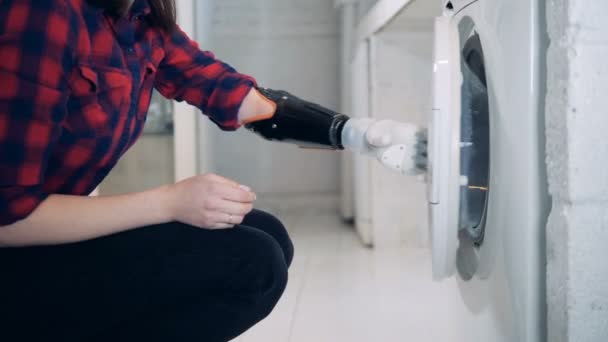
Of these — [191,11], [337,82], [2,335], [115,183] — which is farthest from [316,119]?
[337,82]

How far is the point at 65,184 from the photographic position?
0.65 m

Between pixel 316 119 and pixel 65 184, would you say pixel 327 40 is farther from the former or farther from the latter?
pixel 65 184

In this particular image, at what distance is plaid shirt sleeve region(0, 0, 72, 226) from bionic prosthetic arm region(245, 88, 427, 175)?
45 cm

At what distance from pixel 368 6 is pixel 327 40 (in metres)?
0.71

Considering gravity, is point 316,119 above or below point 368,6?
below

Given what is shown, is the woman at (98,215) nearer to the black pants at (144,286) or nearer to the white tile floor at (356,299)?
the black pants at (144,286)

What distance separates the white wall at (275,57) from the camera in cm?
257

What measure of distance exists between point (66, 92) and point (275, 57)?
210 centimetres

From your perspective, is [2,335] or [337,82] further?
[337,82]

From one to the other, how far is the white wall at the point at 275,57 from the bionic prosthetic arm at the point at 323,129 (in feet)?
5.26

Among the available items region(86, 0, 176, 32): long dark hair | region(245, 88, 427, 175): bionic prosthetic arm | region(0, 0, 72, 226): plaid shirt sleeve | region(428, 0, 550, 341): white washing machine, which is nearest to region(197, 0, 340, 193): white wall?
region(245, 88, 427, 175): bionic prosthetic arm

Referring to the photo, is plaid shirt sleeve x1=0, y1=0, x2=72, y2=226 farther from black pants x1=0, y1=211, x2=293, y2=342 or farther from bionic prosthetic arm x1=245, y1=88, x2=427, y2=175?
bionic prosthetic arm x1=245, y1=88, x2=427, y2=175

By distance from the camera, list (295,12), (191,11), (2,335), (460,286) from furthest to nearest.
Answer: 1. (295,12)
2. (191,11)
3. (460,286)
4. (2,335)

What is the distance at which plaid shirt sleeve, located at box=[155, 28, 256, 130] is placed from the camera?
0.90 meters
